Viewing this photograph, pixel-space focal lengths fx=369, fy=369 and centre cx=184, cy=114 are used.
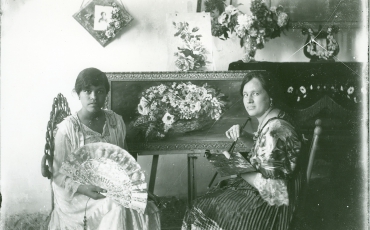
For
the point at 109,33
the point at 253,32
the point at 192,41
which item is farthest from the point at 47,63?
the point at 253,32

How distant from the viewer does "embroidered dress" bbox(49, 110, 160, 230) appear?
72.2 inches

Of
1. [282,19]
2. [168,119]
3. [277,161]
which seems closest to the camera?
[277,161]

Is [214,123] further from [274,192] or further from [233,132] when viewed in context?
[274,192]

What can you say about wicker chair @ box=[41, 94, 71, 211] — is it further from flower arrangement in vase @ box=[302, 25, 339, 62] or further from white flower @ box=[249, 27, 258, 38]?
flower arrangement in vase @ box=[302, 25, 339, 62]

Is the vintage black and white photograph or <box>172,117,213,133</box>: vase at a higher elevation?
the vintage black and white photograph

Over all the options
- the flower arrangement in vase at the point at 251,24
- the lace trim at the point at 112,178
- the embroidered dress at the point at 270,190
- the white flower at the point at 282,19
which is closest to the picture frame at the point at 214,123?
the flower arrangement in vase at the point at 251,24

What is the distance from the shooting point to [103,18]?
99.0 inches

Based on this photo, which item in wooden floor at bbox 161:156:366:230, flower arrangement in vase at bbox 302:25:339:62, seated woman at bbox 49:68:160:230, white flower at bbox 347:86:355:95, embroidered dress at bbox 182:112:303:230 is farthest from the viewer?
flower arrangement in vase at bbox 302:25:339:62

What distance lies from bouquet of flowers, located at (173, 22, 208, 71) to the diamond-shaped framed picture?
0.38 metres

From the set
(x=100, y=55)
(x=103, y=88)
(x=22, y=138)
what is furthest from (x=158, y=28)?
(x=22, y=138)

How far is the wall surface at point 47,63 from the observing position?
2.27 meters

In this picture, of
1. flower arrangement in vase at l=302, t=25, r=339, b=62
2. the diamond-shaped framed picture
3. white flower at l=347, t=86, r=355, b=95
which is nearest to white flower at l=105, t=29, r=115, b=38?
the diamond-shaped framed picture

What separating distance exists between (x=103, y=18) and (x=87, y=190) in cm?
122

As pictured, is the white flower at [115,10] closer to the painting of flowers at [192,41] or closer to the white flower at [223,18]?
the painting of flowers at [192,41]
